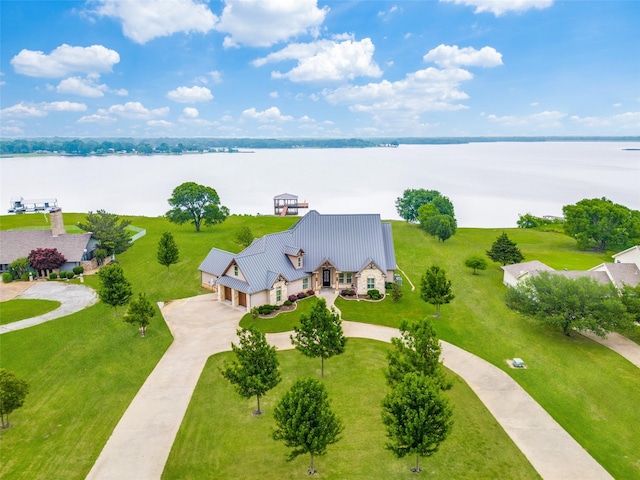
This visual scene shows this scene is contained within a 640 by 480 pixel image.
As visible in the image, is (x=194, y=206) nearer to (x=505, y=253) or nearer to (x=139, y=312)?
(x=139, y=312)

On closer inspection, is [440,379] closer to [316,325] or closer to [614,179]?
[316,325]

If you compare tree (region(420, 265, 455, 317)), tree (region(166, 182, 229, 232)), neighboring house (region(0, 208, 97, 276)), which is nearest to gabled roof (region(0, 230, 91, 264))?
neighboring house (region(0, 208, 97, 276))

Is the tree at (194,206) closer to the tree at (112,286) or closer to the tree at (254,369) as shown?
the tree at (112,286)

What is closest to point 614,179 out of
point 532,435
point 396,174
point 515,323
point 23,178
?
point 396,174

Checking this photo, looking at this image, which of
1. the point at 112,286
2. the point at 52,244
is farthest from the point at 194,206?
the point at 112,286

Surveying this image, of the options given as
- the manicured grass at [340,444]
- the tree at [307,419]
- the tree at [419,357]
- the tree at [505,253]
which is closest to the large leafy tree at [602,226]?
the tree at [505,253]

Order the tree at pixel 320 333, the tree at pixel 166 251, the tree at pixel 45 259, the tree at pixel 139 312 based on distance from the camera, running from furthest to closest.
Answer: the tree at pixel 45 259, the tree at pixel 166 251, the tree at pixel 139 312, the tree at pixel 320 333
